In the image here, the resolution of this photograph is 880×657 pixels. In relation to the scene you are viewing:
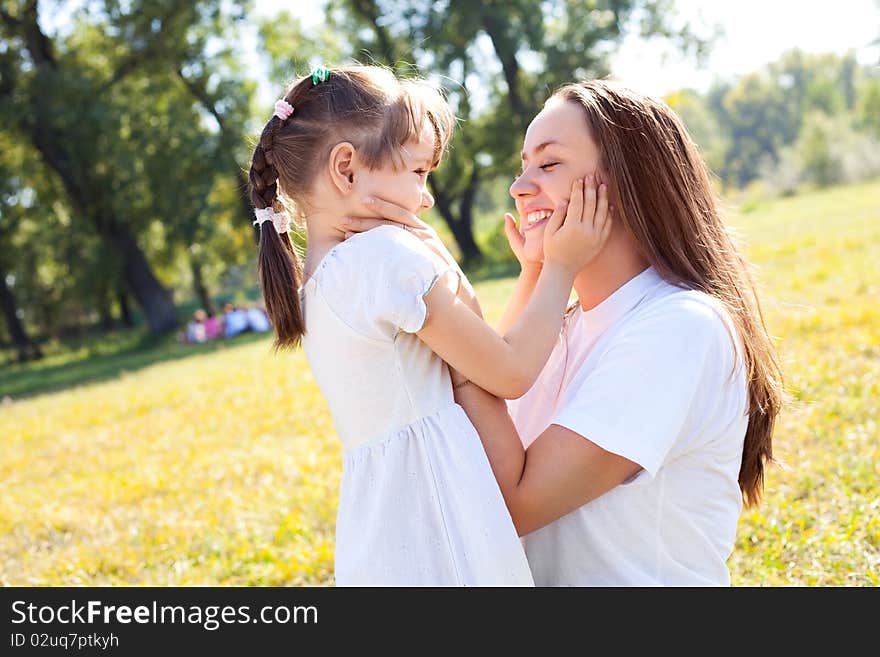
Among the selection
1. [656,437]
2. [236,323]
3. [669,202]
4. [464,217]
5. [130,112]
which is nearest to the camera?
[656,437]

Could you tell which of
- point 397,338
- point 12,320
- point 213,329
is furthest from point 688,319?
point 12,320

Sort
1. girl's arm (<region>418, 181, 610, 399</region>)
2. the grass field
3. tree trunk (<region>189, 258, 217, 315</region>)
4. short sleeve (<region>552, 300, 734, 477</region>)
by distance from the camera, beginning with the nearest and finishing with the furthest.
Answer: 1. short sleeve (<region>552, 300, 734, 477</region>)
2. girl's arm (<region>418, 181, 610, 399</region>)
3. the grass field
4. tree trunk (<region>189, 258, 217, 315</region>)

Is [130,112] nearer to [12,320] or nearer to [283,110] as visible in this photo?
[12,320]

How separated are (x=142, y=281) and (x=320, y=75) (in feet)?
78.0

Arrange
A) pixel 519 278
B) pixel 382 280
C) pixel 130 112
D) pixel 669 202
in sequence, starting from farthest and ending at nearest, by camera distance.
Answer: pixel 130 112, pixel 519 278, pixel 669 202, pixel 382 280

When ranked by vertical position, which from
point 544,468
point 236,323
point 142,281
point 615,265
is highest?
point 615,265

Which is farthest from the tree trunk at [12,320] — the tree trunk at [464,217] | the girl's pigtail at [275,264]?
the girl's pigtail at [275,264]

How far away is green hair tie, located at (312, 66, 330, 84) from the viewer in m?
2.41

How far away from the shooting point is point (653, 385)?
2.04m

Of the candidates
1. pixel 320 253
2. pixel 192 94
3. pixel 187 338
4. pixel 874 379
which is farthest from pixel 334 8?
pixel 320 253

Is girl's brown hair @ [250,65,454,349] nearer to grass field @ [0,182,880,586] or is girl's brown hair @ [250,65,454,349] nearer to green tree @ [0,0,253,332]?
grass field @ [0,182,880,586]

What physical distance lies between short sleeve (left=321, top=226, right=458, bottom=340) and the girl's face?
17 cm

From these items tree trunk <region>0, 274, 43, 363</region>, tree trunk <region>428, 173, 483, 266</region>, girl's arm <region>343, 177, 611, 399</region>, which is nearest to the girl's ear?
girl's arm <region>343, 177, 611, 399</region>

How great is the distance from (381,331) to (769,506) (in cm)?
313
